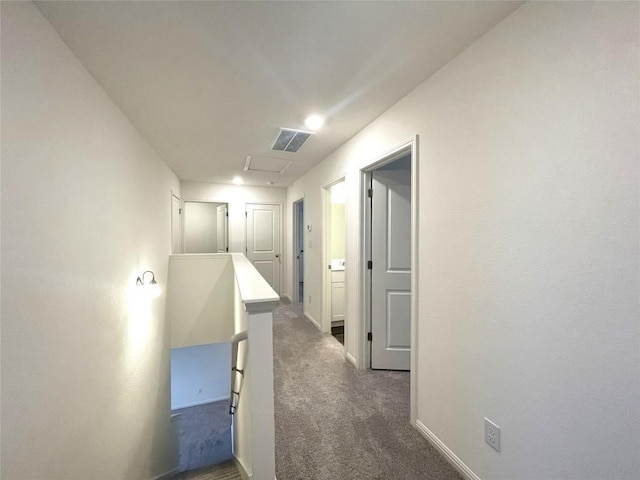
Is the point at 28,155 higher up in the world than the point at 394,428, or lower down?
higher up

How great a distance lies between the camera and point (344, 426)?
6.19ft

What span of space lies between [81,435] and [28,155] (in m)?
1.40

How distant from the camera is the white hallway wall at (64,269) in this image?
37.3 inches

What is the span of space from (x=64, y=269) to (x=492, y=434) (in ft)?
7.56

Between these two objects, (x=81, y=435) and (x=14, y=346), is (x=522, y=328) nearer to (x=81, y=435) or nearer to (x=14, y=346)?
(x=14, y=346)

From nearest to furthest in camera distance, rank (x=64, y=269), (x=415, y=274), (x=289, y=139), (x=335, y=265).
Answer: (x=64, y=269) < (x=415, y=274) < (x=289, y=139) < (x=335, y=265)

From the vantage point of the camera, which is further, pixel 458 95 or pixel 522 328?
pixel 458 95

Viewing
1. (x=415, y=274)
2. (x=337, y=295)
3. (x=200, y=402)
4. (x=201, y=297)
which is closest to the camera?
(x=415, y=274)

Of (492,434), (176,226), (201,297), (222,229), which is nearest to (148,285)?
(201,297)

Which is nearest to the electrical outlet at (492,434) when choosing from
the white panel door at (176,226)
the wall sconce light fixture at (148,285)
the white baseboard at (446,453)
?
the white baseboard at (446,453)

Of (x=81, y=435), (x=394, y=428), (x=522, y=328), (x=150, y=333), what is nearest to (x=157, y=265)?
(x=150, y=333)

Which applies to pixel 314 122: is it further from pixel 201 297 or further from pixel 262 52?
pixel 201 297

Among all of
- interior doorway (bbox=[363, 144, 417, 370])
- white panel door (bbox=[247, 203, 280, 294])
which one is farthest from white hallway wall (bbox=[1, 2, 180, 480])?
white panel door (bbox=[247, 203, 280, 294])

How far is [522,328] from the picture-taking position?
1189mm
